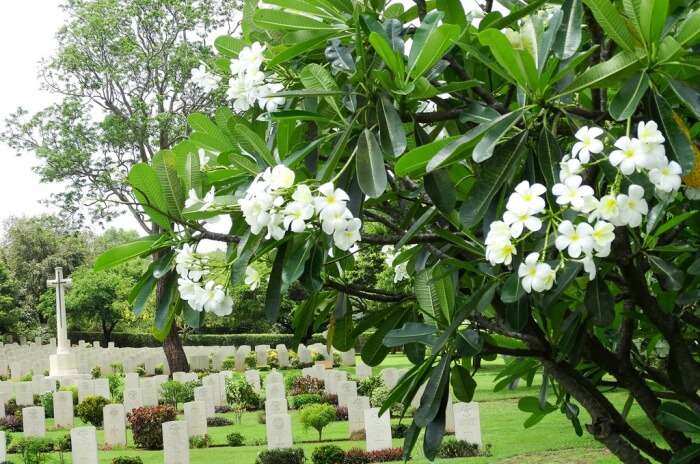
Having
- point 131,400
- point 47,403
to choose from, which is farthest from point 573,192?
point 47,403

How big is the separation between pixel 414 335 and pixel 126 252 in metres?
0.75

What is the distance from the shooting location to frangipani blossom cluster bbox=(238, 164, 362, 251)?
4.96 feet

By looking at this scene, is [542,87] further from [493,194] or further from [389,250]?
[389,250]

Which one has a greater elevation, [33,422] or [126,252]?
[126,252]

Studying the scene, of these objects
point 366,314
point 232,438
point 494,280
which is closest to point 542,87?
point 494,280

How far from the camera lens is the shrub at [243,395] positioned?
1473cm

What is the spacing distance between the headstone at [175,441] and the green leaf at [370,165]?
7502 mm

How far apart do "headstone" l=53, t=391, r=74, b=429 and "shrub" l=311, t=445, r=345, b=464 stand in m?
5.98

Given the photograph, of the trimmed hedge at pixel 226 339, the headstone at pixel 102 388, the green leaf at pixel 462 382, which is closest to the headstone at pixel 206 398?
the headstone at pixel 102 388

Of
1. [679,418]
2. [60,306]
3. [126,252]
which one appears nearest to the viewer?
[126,252]

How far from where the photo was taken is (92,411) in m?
13.7

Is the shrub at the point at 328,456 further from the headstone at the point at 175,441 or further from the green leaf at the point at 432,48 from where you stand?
the green leaf at the point at 432,48

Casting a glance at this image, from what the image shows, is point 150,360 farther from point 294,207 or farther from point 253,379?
point 294,207

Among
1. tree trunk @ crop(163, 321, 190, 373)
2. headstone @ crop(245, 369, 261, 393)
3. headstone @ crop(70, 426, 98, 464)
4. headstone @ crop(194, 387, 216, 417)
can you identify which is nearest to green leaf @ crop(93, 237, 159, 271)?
headstone @ crop(70, 426, 98, 464)
